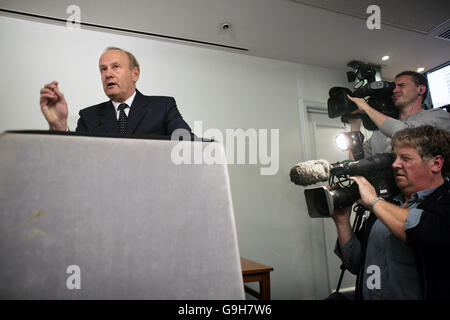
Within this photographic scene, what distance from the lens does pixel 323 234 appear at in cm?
281

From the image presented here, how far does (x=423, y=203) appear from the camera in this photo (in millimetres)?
1008

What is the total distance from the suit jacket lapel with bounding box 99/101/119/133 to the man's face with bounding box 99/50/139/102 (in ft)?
0.24

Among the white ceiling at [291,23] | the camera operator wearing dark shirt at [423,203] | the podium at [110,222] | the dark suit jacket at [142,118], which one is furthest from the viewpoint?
the white ceiling at [291,23]

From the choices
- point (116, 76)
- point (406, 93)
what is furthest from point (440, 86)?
point (116, 76)

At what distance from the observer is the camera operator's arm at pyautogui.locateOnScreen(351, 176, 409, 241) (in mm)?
943

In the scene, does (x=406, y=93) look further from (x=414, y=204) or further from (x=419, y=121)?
(x=414, y=204)

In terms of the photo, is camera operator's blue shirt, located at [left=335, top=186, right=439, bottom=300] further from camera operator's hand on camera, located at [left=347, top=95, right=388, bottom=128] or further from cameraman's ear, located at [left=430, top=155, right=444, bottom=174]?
camera operator's hand on camera, located at [left=347, top=95, right=388, bottom=128]

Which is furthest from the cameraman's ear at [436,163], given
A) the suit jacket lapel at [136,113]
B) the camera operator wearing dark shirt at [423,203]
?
the suit jacket lapel at [136,113]

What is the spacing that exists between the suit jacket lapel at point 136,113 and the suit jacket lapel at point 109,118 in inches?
2.6

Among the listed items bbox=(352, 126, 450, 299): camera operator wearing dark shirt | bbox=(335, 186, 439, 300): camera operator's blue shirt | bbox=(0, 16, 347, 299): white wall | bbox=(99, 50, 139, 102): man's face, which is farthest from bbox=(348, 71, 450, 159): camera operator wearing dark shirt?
bbox=(99, 50, 139, 102): man's face

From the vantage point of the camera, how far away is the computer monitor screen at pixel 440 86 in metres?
1.76

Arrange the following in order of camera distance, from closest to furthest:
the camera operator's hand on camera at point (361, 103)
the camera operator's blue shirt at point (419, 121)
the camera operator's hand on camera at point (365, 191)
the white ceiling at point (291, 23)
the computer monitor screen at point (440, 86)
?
the camera operator's hand on camera at point (365, 191), the camera operator's blue shirt at point (419, 121), the camera operator's hand on camera at point (361, 103), the computer monitor screen at point (440, 86), the white ceiling at point (291, 23)

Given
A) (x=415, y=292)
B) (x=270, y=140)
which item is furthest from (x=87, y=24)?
(x=415, y=292)

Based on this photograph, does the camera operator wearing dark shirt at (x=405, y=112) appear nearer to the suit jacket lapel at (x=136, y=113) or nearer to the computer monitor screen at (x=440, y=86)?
the computer monitor screen at (x=440, y=86)
